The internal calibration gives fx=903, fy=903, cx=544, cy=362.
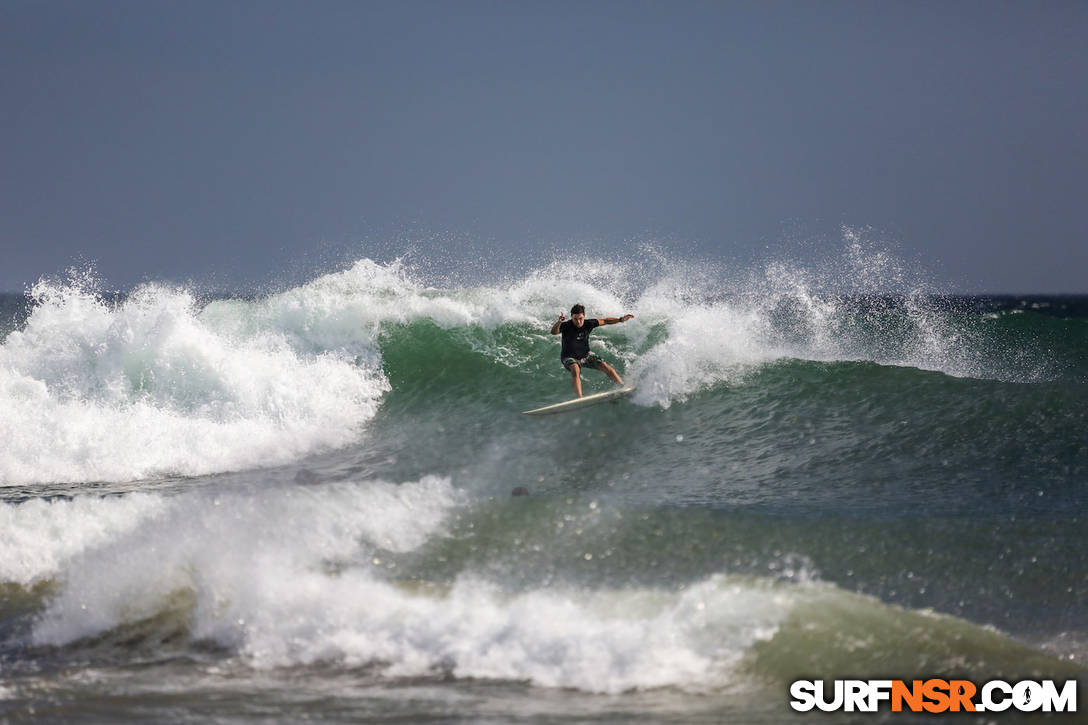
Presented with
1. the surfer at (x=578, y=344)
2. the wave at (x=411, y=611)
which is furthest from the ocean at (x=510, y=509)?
the surfer at (x=578, y=344)

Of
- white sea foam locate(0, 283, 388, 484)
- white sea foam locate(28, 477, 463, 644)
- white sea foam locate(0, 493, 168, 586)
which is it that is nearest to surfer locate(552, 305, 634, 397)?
white sea foam locate(0, 283, 388, 484)

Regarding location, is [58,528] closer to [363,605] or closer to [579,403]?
[363,605]

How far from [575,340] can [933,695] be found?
7.52 m

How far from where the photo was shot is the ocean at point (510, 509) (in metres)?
4.93

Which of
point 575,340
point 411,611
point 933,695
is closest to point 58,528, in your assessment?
point 411,611

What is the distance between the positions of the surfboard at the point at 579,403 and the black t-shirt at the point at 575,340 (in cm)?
58

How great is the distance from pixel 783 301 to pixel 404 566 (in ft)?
29.7

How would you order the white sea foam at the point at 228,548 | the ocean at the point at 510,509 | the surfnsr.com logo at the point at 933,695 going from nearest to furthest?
1. the surfnsr.com logo at the point at 933,695
2. the ocean at the point at 510,509
3. the white sea foam at the point at 228,548

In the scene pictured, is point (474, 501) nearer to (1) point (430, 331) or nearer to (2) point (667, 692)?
(2) point (667, 692)

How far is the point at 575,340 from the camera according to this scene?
1157cm

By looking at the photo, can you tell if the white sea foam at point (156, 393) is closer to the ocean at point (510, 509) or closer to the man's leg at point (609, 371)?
the ocean at point (510, 509)

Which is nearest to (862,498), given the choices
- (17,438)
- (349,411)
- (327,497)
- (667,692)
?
(667,692)

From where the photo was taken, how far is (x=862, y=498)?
820 centimetres

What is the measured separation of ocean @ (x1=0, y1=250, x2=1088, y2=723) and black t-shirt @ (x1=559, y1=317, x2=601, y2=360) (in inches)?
33.7
